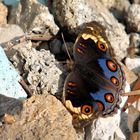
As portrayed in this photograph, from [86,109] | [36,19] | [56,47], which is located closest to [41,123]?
[86,109]

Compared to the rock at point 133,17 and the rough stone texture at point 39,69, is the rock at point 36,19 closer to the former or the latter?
the rough stone texture at point 39,69

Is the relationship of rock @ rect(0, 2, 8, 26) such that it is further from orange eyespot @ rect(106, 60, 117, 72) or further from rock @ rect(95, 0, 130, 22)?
orange eyespot @ rect(106, 60, 117, 72)

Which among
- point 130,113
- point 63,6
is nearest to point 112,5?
point 63,6

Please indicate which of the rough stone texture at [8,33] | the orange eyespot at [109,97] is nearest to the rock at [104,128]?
the orange eyespot at [109,97]

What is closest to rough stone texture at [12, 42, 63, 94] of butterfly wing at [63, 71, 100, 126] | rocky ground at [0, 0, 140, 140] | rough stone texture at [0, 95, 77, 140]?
rocky ground at [0, 0, 140, 140]

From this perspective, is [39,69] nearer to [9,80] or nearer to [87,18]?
[9,80]

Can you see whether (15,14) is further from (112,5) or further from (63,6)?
(112,5)
